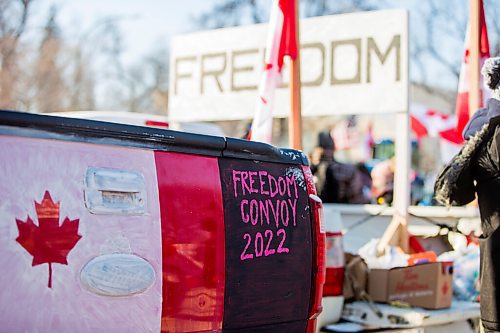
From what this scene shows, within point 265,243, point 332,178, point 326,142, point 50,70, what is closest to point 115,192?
point 265,243

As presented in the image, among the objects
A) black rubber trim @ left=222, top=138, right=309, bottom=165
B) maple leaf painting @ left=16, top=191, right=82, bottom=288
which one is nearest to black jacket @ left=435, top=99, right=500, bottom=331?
black rubber trim @ left=222, top=138, right=309, bottom=165

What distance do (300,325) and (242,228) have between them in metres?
0.56

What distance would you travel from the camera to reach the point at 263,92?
586 centimetres

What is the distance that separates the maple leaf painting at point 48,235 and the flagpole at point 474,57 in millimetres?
4940

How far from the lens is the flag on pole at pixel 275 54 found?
585cm

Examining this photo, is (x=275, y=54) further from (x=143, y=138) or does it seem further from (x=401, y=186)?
(x=143, y=138)

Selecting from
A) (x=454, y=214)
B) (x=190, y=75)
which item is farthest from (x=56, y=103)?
(x=454, y=214)

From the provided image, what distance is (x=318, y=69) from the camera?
273 inches

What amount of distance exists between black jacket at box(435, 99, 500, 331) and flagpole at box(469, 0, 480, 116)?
256 centimetres

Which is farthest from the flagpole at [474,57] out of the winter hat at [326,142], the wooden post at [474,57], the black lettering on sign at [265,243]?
the black lettering on sign at [265,243]

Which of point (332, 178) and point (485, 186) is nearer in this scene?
point (485, 186)

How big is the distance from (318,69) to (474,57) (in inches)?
52.9

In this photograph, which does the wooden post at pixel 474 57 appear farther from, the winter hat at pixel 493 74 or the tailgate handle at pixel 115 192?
the tailgate handle at pixel 115 192

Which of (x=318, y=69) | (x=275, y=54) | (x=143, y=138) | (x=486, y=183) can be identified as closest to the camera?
(x=143, y=138)
